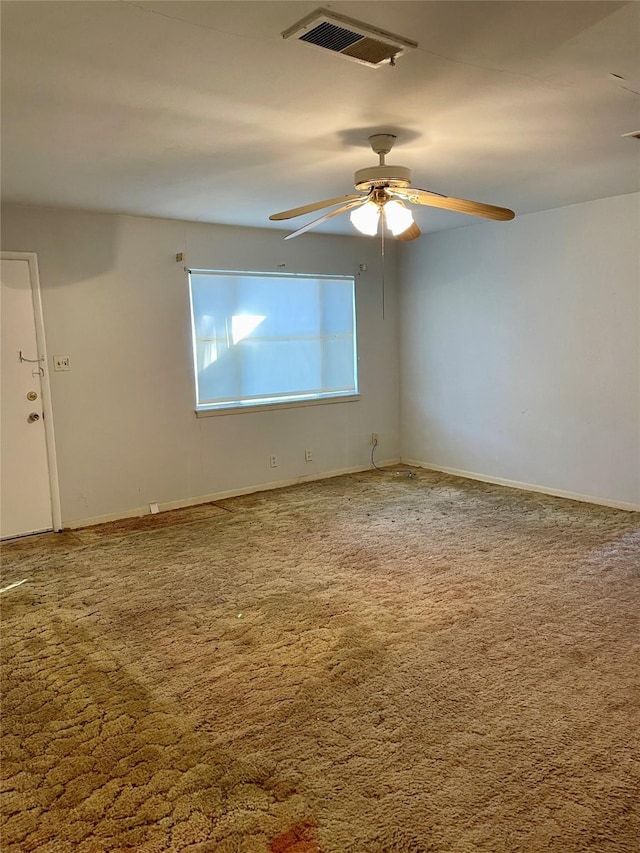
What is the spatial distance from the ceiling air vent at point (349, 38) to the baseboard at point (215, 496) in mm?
3836

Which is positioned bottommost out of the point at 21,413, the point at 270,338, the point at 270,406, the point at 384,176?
the point at 270,406

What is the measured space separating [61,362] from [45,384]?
7.9 inches

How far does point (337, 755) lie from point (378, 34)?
2.39 meters

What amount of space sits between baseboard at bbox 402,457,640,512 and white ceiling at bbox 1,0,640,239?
7.85ft

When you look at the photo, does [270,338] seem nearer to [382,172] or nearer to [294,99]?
[382,172]

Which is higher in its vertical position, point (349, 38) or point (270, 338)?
point (349, 38)

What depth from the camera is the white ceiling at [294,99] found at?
187 cm

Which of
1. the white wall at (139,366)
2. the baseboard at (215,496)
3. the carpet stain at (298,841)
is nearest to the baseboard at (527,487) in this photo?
the baseboard at (215,496)

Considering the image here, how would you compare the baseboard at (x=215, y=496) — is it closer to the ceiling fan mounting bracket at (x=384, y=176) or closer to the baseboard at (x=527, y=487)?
the baseboard at (x=527, y=487)

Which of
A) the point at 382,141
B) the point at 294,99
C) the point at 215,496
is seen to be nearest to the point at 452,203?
the point at 382,141

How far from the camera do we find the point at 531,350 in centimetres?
528

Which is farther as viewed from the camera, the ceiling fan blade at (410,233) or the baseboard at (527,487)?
the baseboard at (527,487)

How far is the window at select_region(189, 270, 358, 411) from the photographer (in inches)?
207

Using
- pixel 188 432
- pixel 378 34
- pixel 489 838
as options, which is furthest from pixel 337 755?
pixel 188 432
